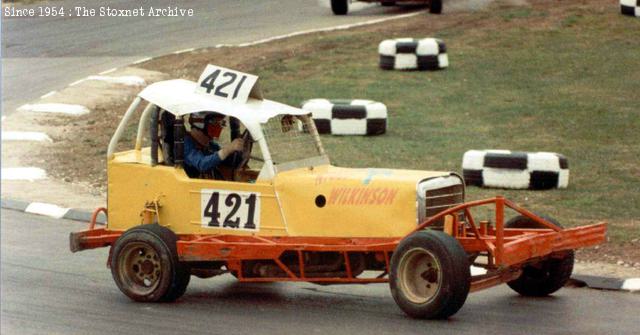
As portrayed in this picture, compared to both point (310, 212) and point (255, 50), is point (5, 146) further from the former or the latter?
point (310, 212)

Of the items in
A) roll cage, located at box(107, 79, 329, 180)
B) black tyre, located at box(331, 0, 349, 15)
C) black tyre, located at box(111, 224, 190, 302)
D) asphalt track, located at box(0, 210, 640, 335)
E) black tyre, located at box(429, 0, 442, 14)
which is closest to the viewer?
asphalt track, located at box(0, 210, 640, 335)

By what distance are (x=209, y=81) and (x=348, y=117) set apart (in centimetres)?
669

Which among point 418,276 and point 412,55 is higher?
point 412,55

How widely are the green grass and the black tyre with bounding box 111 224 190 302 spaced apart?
398 cm

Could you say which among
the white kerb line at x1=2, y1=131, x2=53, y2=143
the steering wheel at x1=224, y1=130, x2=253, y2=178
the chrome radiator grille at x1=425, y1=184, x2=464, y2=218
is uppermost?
the steering wheel at x1=224, y1=130, x2=253, y2=178

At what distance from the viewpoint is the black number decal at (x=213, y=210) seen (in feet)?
31.8

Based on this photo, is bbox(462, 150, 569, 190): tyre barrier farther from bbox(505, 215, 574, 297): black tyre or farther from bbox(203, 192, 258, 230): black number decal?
bbox(203, 192, 258, 230): black number decal

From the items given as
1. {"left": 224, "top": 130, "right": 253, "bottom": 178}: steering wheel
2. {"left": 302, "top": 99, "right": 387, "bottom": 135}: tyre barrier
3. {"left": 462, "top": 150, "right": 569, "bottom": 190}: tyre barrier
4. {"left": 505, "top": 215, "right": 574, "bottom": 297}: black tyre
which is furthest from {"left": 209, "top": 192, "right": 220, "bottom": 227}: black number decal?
{"left": 302, "top": 99, "right": 387, "bottom": 135}: tyre barrier

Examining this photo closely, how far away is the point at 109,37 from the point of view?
2358 cm

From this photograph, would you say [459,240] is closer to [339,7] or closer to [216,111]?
[216,111]

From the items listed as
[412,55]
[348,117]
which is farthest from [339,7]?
[348,117]

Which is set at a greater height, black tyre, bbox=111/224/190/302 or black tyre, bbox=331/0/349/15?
black tyre, bbox=331/0/349/15

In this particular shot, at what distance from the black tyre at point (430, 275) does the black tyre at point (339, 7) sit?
1784cm

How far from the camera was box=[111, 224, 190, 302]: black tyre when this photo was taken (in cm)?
953
